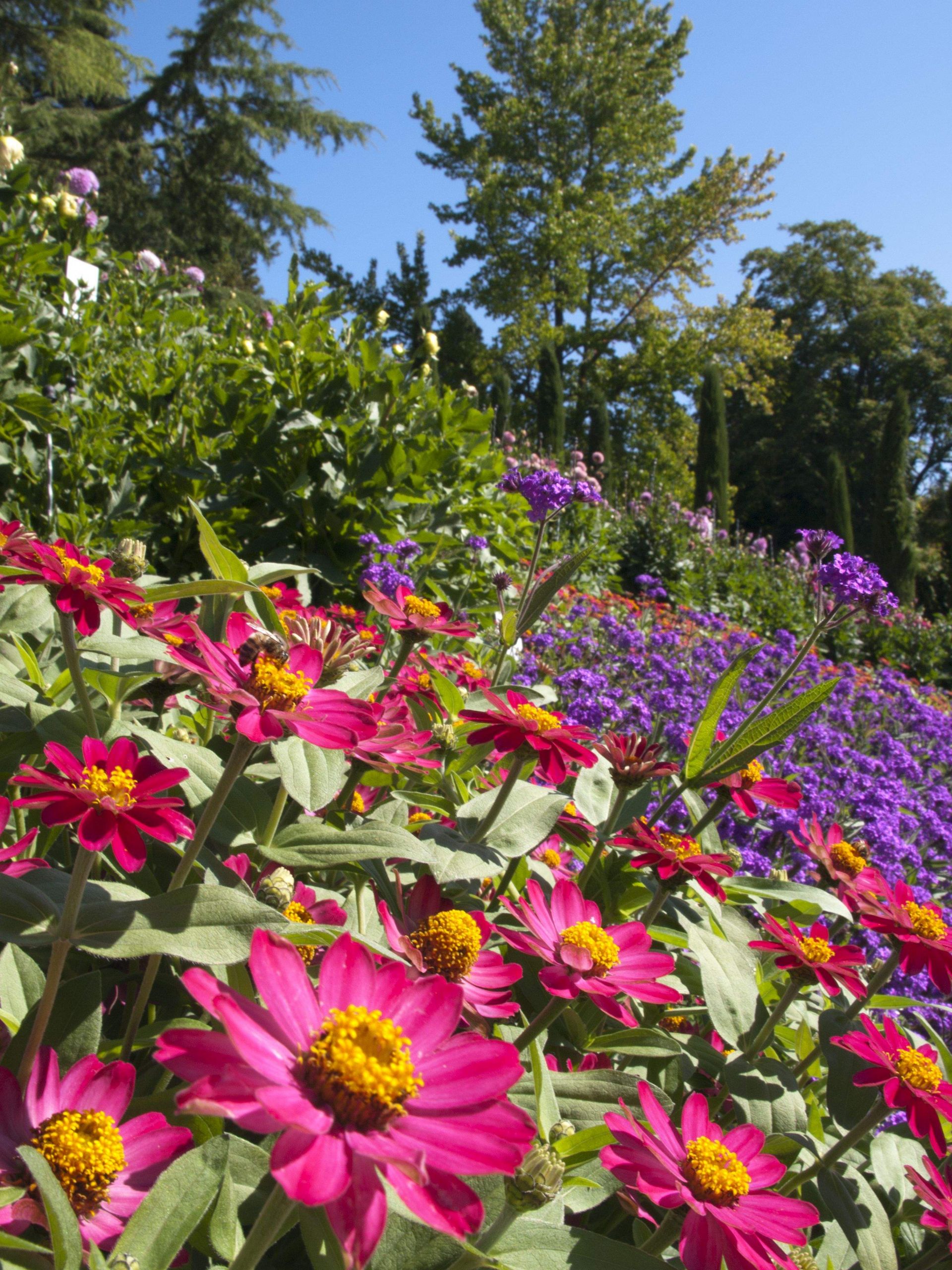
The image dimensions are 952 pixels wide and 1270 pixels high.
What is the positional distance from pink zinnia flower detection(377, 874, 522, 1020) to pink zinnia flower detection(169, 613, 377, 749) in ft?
0.76

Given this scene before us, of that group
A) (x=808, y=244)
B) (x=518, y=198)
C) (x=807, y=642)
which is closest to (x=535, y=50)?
(x=518, y=198)

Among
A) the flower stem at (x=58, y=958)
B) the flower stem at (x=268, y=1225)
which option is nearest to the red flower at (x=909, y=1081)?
the flower stem at (x=268, y=1225)

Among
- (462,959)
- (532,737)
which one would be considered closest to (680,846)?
(532,737)

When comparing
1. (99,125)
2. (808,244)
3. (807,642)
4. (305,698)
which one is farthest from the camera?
(808,244)

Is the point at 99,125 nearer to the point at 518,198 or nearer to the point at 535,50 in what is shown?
A: the point at 518,198

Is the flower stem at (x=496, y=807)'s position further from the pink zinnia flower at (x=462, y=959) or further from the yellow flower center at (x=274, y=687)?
the yellow flower center at (x=274, y=687)

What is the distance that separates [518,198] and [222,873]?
2417cm

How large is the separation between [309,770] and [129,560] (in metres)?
0.47

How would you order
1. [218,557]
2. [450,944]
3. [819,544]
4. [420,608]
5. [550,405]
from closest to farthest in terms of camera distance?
[450,944]
[218,557]
[420,608]
[819,544]
[550,405]

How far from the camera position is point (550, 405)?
17.0 metres

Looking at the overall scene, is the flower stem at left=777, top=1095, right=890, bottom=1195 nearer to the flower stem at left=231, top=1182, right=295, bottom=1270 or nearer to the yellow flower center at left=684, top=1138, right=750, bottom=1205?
the yellow flower center at left=684, top=1138, right=750, bottom=1205

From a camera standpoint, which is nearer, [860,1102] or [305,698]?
[305,698]

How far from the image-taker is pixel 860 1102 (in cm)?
101

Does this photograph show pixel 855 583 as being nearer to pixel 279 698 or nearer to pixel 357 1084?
pixel 279 698
